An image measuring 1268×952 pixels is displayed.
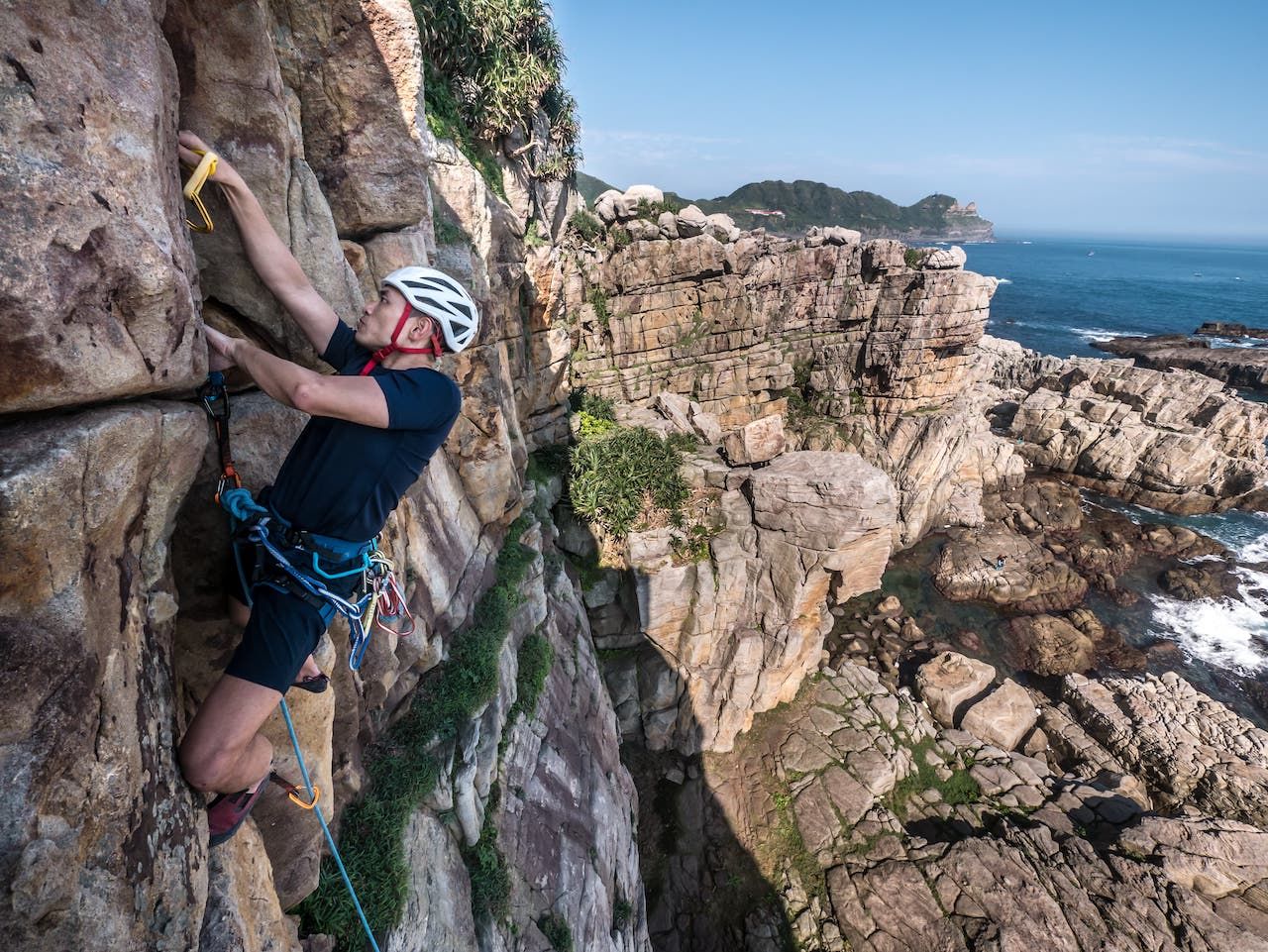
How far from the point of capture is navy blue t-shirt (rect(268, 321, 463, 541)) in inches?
139

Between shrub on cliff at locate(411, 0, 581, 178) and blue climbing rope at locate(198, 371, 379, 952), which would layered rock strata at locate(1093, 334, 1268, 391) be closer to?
shrub on cliff at locate(411, 0, 581, 178)

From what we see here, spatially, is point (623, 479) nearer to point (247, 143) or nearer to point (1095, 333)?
point (247, 143)

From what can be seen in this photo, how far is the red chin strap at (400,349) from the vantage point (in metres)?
3.74

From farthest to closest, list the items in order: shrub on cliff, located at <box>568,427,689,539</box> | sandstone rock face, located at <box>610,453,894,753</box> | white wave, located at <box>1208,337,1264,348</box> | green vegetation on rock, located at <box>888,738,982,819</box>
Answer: white wave, located at <box>1208,337,1264,348</box> < green vegetation on rock, located at <box>888,738,982,819</box> < sandstone rock face, located at <box>610,453,894,753</box> < shrub on cliff, located at <box>568,427,689,539</box>

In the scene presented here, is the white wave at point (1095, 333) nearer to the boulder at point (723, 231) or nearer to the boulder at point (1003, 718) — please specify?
the boulder at point (723, 231)


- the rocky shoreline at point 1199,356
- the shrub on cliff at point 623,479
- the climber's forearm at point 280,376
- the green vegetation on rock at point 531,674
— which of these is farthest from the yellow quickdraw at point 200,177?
the rocky shoreline at point 1199,356

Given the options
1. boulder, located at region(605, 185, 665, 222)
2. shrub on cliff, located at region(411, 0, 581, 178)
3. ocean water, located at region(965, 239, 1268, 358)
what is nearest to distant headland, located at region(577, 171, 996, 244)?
ocean water, located at region(965, 239, 1268, 358)

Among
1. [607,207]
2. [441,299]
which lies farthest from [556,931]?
[607,207]

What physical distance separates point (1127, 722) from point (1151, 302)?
120108 millimetres

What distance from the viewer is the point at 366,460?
3.59m

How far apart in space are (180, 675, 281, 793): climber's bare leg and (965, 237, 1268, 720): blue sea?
3561 centimetres

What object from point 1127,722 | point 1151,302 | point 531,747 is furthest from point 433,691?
point 1151,302

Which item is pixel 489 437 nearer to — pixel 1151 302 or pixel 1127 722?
pixel 1127 722

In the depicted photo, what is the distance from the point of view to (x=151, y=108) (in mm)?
3047
